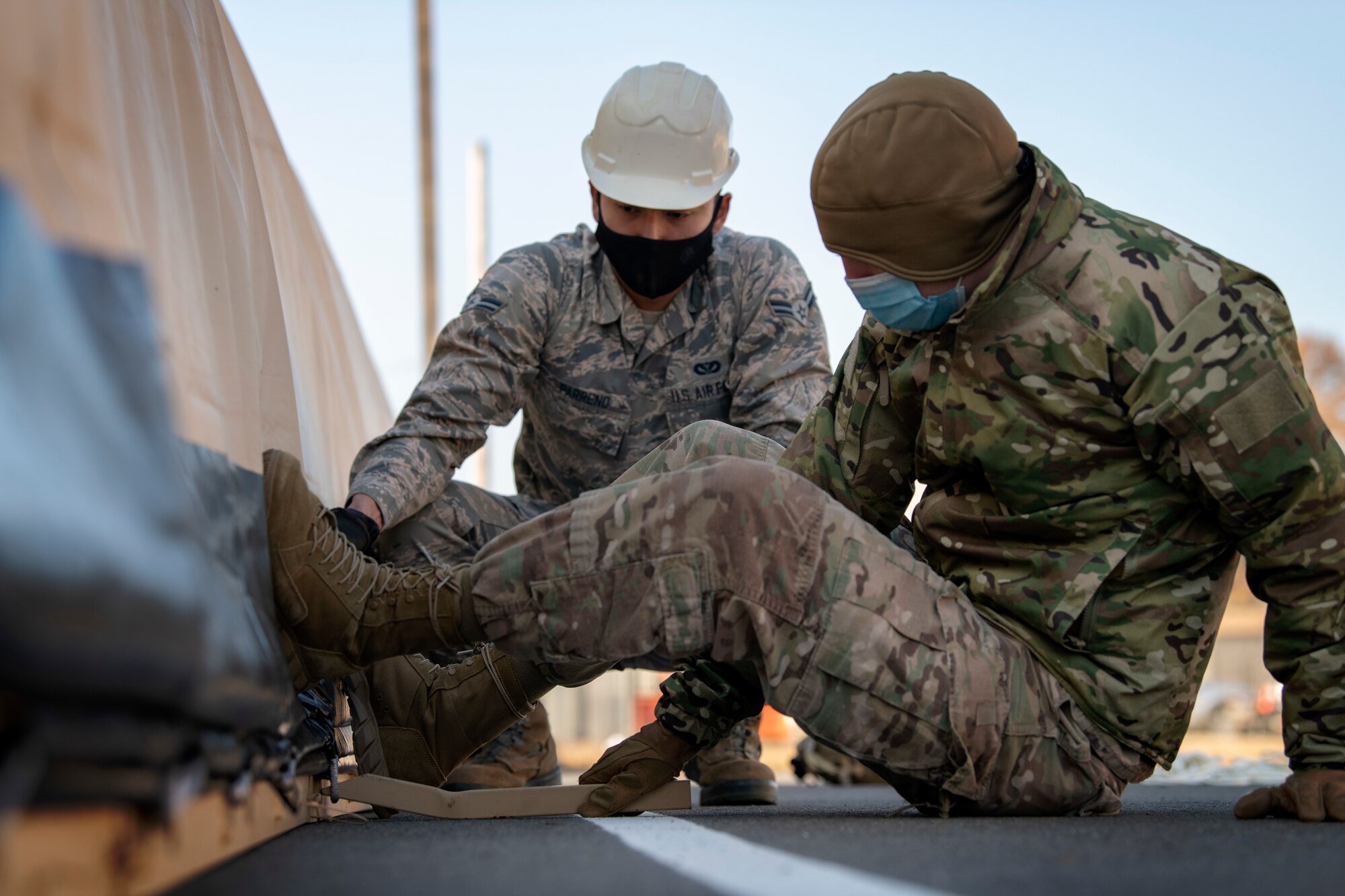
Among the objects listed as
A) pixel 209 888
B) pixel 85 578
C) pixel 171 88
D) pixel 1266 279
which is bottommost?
pixel 209 888

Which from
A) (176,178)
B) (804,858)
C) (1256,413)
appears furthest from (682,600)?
(176,178)

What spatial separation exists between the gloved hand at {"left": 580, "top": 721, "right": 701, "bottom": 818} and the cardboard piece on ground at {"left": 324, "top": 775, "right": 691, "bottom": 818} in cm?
Answer: 2

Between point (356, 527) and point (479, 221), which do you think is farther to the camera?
point (479, 221)

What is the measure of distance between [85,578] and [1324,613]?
5.04 feet

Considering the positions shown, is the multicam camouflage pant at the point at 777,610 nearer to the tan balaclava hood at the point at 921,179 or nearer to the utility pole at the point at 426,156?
the tan balaclava hood at the point at 921,179

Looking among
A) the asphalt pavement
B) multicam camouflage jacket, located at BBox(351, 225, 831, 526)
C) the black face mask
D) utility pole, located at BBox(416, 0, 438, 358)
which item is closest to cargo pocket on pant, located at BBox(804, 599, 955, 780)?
the asphalt pavement

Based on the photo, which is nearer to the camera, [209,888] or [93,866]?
[93,866]

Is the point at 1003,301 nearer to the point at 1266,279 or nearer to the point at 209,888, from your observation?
the point at 1266,279

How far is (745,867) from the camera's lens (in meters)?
1.33

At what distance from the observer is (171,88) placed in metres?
1.85

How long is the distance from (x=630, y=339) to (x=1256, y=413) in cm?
203

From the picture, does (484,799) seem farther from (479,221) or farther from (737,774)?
(479,221)

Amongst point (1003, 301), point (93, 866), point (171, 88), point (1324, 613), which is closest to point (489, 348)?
point (171, 88)

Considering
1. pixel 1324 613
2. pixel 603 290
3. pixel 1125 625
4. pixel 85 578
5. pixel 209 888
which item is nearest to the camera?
pixel 85 578
